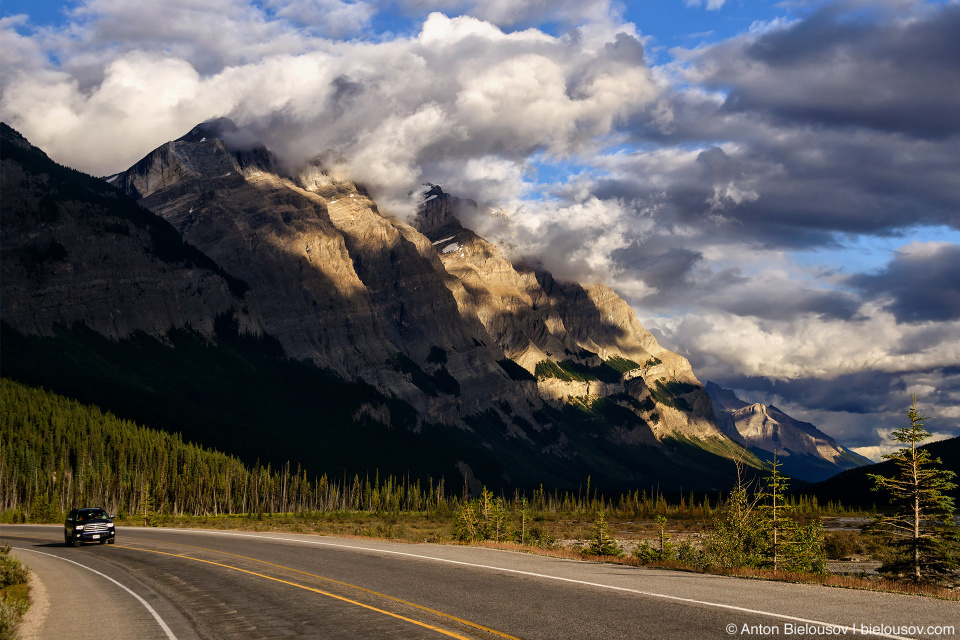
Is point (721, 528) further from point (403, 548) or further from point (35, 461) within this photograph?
point (35, 461)

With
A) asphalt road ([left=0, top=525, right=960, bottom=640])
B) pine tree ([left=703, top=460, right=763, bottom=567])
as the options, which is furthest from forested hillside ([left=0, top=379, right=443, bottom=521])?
pine tree ([left=703, top=460, right=763, bottom=567])

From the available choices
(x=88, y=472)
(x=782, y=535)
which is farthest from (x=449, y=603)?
(x=88, y=472)

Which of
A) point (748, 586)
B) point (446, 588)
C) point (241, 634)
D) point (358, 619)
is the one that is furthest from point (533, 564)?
point (241, 634)

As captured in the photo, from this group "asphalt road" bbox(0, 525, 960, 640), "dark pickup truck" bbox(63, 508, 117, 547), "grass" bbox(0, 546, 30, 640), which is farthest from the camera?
"dark pickup truck" bbox(63, 508, 117, 547)

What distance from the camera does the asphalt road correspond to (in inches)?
730

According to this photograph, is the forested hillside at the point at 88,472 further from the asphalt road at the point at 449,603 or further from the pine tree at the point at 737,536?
the pine tree at the point at 737,536

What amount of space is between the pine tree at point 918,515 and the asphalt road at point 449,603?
1014 cm

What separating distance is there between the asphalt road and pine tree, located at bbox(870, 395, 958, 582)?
10145 millimetres

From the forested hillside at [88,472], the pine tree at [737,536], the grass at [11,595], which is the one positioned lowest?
the forested hillside at [88,472]

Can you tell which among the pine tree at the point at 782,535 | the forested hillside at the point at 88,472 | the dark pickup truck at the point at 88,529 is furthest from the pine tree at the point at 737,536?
the forested hillside at the point at 88,472

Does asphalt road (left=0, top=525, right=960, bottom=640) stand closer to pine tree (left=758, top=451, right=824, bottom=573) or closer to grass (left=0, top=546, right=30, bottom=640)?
grass (left=0, top=546, right=30, bottom=640)

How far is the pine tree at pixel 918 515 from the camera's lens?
3070 centimetres

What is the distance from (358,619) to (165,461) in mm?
184179

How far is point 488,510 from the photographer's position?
66.7m
